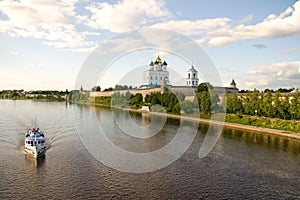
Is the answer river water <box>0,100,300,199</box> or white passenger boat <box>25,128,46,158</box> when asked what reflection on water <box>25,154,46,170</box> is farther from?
white passenger boat <box>25,128,46,158</box>

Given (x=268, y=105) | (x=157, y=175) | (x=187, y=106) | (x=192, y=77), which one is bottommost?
(x=157, y=175)

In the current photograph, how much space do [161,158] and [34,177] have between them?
4.61 metres

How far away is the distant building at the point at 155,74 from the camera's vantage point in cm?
4903

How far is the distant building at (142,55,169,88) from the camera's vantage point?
161ft

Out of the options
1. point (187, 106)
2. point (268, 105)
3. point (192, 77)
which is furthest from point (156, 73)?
point (268, 105)

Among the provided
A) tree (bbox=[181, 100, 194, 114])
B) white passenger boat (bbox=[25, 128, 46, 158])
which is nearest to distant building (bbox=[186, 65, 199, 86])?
tree (bbox=[181, 100, 194, 114])

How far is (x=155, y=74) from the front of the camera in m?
49.3

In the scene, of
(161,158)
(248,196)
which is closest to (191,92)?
(161,158)

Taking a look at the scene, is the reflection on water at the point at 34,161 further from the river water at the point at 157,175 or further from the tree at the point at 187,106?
the tree at the point at 187,106

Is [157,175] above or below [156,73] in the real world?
below

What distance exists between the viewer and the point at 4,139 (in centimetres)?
1381

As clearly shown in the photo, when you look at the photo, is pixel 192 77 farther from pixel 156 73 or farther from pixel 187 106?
pixel 187 106

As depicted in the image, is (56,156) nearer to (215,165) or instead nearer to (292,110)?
(215,165)

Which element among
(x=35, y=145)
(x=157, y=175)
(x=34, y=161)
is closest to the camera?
(x=157, y=175)
